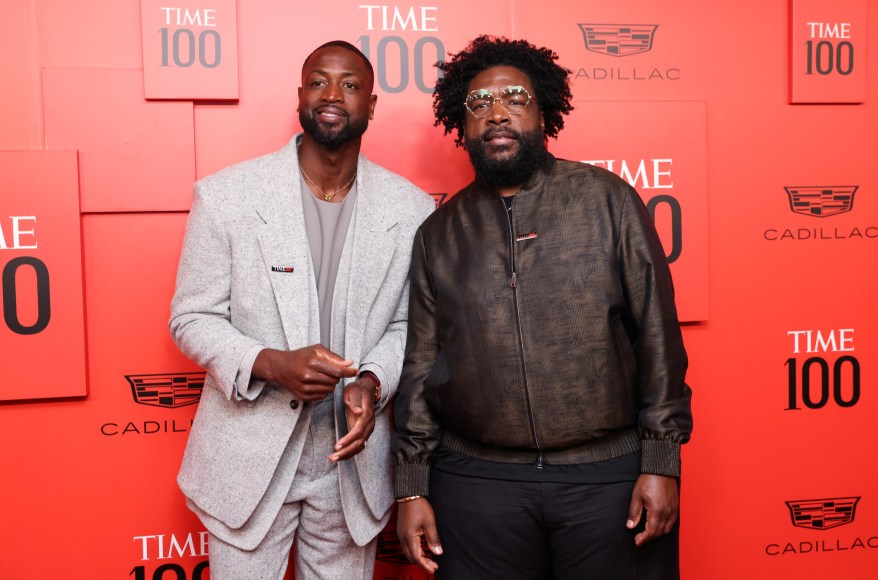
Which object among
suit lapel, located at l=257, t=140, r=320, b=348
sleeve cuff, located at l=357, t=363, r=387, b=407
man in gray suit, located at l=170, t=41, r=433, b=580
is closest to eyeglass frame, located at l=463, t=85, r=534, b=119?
man in gray suit, located at l=170, t=41, r=433, b=580

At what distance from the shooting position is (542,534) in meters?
1.67

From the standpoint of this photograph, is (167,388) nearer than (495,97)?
No

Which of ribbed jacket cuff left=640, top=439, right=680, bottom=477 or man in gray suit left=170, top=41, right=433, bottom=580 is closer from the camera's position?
ribbed jacket cuff left=640, top=439, right=680, bottom=477

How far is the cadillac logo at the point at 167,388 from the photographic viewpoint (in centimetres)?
219

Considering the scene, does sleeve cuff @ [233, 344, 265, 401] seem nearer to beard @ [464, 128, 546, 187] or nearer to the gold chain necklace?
the gold chain necklace

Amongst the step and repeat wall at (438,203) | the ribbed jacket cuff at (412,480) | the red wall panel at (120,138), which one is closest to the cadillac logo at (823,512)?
the step and repeat wall at (438,203)

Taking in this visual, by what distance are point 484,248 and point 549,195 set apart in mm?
187

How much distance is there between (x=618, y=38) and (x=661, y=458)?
1330 millimetres

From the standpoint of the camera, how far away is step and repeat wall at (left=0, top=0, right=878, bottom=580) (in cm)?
211

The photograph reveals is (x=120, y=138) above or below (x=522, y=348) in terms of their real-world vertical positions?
above

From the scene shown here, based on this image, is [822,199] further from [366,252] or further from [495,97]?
[366,252]

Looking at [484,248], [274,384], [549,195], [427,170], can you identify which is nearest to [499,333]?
[484,248]

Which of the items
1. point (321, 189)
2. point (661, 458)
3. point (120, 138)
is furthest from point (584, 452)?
point (120, 138)

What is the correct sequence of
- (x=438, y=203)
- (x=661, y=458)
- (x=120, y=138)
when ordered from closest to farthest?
(x=661, y=458), (x=120, y=138), (x=438, y=203)
